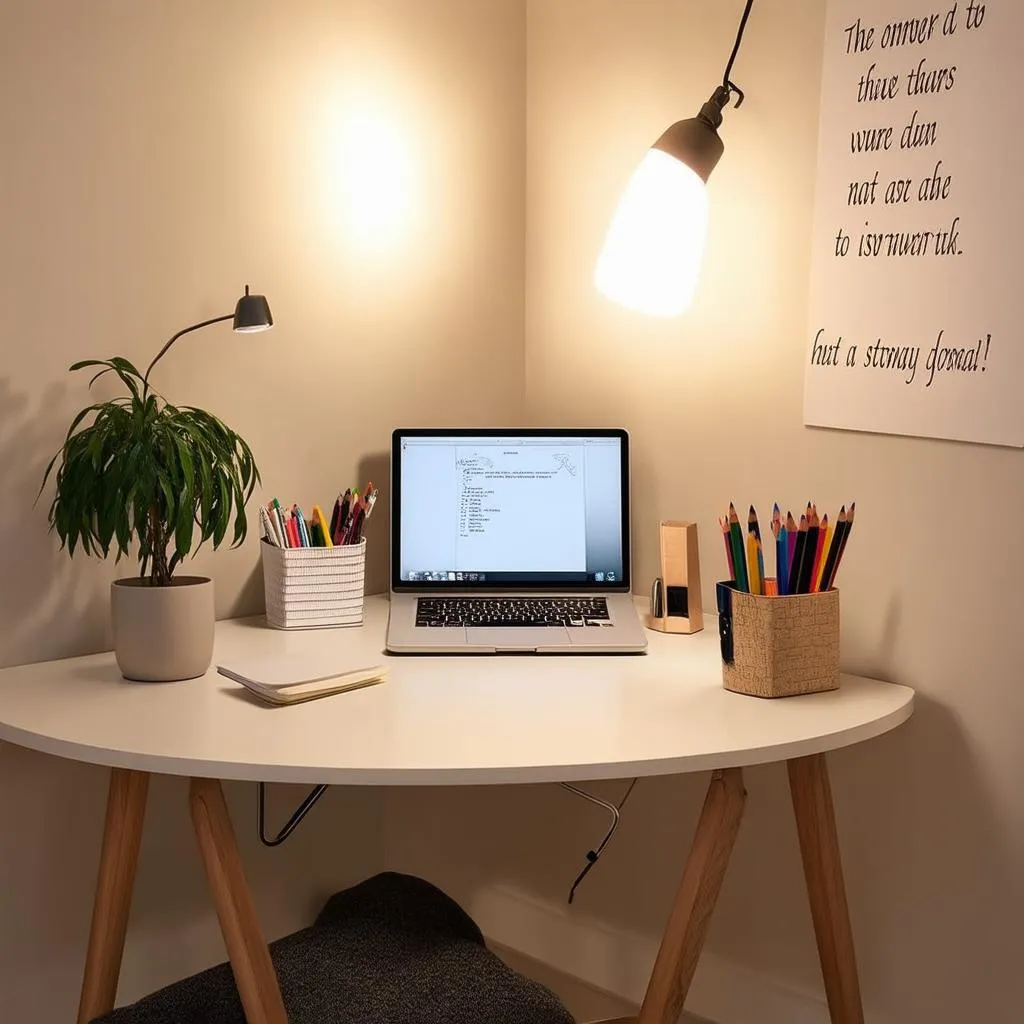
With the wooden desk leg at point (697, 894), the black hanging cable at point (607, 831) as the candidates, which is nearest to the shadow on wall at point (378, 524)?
the black hanging cable at point (607, 831)

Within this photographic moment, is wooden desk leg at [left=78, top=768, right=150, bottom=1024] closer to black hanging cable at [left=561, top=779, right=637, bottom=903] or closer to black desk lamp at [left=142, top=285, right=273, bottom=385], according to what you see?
black desk lamp at [left=142, top=285, right=273, bottom=385]

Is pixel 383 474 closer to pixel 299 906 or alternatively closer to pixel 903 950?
pixel 299 906

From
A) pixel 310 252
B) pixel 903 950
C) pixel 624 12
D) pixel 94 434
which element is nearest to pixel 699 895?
pixel 903 950

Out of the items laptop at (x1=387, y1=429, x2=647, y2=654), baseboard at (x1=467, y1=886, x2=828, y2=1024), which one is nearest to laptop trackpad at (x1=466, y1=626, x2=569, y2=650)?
laptop at (x1=387, y1=429, x2=647, y2=654)

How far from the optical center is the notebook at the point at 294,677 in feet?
4.17

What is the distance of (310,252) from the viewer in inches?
68.1

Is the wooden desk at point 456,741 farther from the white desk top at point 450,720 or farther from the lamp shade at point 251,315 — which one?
the lamp shade at point 251,315

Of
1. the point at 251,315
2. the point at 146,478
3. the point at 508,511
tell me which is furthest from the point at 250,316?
the point at 508,511

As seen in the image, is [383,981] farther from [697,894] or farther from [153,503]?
[153,503]

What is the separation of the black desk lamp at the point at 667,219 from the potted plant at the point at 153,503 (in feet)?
1.68

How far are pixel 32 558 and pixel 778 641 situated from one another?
904 mm

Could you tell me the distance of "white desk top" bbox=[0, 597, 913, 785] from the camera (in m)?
1.10

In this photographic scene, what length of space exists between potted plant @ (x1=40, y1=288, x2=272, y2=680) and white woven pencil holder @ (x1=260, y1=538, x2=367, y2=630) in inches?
8.2

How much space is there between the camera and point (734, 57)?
163 centimetres
